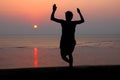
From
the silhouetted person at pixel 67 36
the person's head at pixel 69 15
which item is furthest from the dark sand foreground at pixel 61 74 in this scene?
the person's head at pixel 69 15

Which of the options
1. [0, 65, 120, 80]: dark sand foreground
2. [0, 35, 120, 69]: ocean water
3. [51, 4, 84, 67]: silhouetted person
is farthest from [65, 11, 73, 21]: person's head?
[0, 35, 120, 69]: ocean water

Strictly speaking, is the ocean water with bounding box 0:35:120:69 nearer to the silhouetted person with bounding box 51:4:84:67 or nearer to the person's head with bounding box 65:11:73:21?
the silhouetted person with bounding box 51:4:84:67

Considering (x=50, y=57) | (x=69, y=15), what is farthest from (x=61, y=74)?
(x=50, y=57)

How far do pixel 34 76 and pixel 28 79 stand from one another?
0.36 m

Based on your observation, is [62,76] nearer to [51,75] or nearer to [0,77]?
[51,75]

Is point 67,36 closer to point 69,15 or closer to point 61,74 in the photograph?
point 69,15

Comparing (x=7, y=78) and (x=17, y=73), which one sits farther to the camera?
(x=17, y=73)

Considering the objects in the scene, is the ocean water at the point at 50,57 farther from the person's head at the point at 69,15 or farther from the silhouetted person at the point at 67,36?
the person's head at the point at 69,15

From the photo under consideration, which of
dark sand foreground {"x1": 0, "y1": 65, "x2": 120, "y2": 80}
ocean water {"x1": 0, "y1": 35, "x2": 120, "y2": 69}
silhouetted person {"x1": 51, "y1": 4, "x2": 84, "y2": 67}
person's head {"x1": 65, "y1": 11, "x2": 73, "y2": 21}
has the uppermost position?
person's head {"x1": 65, "y1": 11, "x2": 73, "y2": 21}

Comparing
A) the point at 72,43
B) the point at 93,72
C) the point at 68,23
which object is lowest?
the point at 93,72

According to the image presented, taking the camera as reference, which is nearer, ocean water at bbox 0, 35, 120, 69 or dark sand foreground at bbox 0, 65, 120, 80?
dark sand foreground at bbox 0, 65, 120, 80

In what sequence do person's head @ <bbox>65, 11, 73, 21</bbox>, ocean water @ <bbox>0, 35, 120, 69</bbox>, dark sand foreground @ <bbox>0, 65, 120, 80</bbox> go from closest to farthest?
1. dark sand foreground @ <bbox>0, 65, 120, 80</bbox>
2. person's head @ <bbox>65, 11, 73, 21</bbox>
3. ocean water @ <bbox>0, 35, 120, 69</bbox>

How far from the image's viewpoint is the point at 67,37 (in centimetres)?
783

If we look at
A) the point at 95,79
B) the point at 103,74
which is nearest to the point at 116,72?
the point at 103,74
